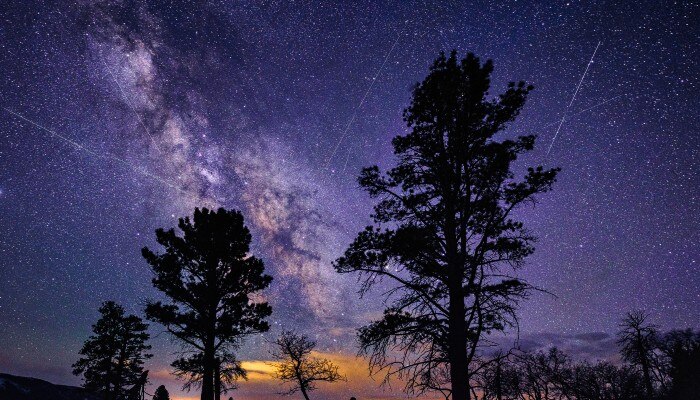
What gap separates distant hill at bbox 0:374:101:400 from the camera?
28.9m

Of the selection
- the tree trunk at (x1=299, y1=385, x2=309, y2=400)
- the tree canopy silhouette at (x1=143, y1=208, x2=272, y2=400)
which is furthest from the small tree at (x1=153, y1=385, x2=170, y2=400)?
the tree trunk at (x1=299, y1=385, x2=309, y2=400)

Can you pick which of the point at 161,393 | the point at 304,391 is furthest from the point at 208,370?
the point at 304,391

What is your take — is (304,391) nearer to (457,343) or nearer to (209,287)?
(209,287)

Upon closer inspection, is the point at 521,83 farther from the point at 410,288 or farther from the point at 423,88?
the point at 410,288

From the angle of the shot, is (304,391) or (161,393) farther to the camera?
(304,391)

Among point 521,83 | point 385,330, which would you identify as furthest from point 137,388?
point 521,83

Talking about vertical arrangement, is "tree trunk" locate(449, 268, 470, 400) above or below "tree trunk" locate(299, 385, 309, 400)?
above

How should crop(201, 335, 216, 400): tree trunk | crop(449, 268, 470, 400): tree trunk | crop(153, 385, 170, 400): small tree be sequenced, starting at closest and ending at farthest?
crop(449, 268, 470, 400): tree trunk < crop(201, 335, 216, 400): tree trunk < crop(153, 385, 170, 400): small tree

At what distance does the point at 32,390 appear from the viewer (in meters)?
30.9

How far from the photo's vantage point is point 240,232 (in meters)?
23.3

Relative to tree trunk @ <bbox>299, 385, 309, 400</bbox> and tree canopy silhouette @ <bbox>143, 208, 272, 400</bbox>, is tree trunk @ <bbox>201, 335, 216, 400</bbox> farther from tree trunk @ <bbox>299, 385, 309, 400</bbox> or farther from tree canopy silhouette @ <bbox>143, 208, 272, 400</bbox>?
tree trunk @ <bbox>299, 385, 309, 400</bbox>

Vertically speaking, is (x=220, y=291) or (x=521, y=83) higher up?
(x=521, y=83)

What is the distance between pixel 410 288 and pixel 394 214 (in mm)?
2247

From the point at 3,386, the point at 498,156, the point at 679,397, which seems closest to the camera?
the point at 679,397
